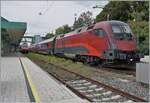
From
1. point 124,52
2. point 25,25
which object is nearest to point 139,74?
point 124,52


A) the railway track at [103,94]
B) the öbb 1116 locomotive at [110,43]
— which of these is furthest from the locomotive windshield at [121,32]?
the railway track at [103,94]

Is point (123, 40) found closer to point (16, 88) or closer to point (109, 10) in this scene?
point (16, 88)

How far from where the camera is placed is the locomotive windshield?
76.4 feet

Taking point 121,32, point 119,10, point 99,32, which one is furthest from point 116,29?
point 119,10

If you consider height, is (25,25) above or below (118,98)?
above

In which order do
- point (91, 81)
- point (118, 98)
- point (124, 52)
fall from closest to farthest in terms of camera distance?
1. point (118, 98)
2. point (91, 81)
3. point (124, 52)

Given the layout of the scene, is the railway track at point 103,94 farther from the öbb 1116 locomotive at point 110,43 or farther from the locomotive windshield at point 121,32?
the locomotive windshield at point 121,32

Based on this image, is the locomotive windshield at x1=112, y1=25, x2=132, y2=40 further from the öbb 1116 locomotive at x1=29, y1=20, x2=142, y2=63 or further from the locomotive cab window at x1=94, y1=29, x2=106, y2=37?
the locomotive cab window at x1=94, y1=29, x2=106, y2=37

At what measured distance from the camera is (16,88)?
1253cm

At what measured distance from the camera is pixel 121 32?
23578mm

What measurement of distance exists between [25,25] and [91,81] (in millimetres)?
31645

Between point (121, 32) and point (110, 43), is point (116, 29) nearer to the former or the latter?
point (121, 32)

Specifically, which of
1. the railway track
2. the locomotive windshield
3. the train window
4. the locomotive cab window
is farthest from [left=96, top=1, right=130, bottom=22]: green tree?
the railway track

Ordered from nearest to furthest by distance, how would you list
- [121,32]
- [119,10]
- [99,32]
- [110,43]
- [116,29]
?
[110,43]
[121,32]
[116,29]
[99,32]
[119,10]
